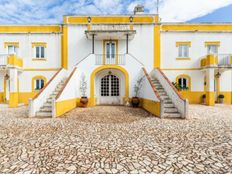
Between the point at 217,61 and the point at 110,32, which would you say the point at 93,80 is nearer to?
the point at 110,32

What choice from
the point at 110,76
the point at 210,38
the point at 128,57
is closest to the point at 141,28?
the point at 128,57

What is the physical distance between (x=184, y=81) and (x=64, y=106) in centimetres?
1211

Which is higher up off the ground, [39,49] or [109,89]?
[39,49]

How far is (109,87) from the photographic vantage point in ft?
43.9

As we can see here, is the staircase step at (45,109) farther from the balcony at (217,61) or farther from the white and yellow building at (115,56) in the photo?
the balcony at (217,61)

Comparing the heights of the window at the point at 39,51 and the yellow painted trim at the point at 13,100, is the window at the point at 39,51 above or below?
above

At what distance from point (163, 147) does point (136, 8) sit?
16.6 meters

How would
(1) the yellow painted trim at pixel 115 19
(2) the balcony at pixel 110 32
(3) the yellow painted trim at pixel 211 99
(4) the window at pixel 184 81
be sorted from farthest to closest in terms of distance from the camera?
(4) the window at pixel 184 81 → (1) the yellow painted trim at pixel 115 19 → (3) the yellow painted trim at pixel 211 99 → (2) the balcony at pixel 110 32

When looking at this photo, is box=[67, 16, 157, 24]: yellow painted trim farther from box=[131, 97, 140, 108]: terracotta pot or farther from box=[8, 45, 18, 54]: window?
box=[131, 97, 140, 108]: terracotta pot

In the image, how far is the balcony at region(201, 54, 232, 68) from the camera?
1315 cm

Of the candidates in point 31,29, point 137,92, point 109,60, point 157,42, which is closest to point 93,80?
point 109,60

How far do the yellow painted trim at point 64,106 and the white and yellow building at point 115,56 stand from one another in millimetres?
724

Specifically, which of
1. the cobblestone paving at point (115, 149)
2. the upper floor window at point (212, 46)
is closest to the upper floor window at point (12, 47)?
the cobblestone paving at point (115, 149)

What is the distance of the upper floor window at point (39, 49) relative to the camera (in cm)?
1459
